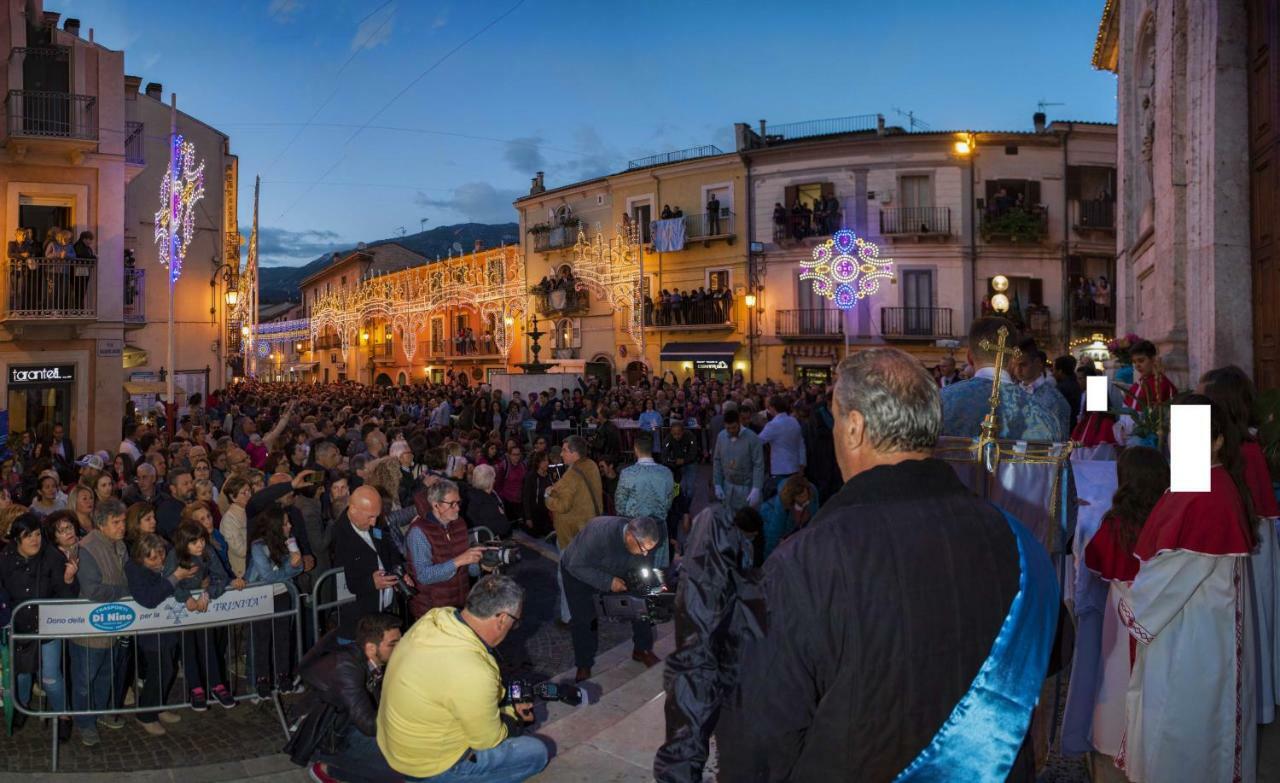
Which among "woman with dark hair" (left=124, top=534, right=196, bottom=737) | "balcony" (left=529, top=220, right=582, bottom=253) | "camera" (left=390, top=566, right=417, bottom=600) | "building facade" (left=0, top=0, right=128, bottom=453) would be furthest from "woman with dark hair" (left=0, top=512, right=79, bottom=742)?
"balcony" (left=529, top=220, right=582, bottom=253)

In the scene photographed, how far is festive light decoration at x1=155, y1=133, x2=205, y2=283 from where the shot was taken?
1814 cm

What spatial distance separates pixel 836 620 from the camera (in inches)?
69.5

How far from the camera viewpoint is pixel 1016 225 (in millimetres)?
27172

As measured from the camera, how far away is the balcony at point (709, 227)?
31.0 m

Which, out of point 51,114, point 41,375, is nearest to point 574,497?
point 41,375

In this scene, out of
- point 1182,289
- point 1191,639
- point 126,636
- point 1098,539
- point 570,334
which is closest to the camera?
point 1191,639

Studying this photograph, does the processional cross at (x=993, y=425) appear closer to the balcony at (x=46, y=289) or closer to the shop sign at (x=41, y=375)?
the balcony at (x=46, y=289)

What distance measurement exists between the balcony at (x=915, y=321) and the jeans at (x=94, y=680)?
2509 cm

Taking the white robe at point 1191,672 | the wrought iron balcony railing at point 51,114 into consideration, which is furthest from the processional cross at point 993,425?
the wrought iron balcony railing at point 51,114

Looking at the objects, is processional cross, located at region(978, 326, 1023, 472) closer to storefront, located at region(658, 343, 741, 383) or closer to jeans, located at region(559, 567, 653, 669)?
jeans, located at region(559, 567, 653, 669)

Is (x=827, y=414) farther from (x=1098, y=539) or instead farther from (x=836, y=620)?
(x=836, y=620)

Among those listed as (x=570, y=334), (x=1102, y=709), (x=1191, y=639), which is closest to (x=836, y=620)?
(x=1191, y=639)

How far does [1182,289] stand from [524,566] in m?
8.83

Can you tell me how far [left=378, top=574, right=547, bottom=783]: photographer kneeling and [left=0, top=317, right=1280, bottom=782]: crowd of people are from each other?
1 centimetres
